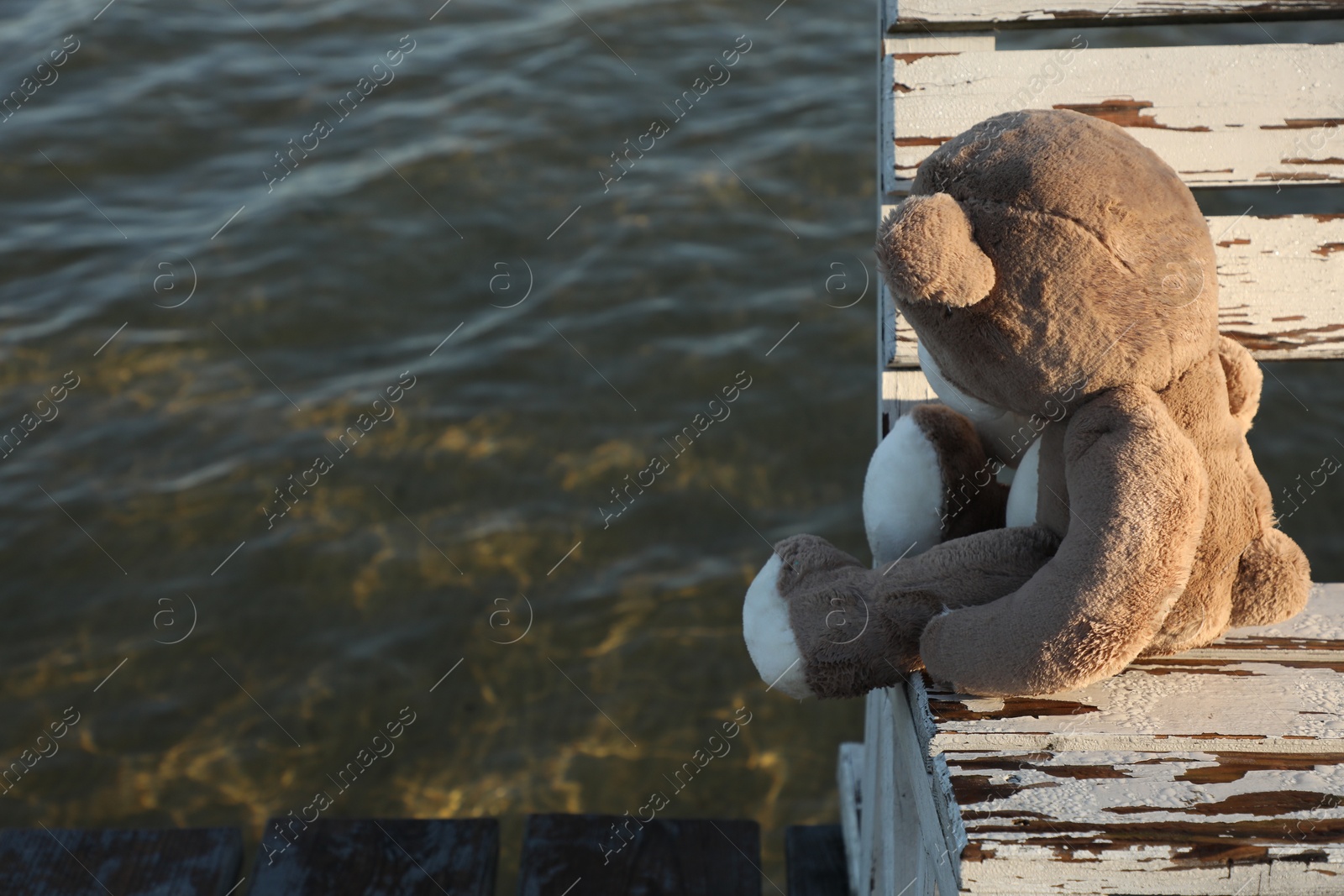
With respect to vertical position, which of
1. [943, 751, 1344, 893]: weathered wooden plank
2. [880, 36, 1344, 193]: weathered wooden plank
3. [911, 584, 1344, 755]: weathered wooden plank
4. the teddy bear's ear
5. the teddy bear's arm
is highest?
the teddy bear's ear

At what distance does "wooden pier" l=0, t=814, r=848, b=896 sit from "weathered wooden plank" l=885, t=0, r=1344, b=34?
169 centimetres

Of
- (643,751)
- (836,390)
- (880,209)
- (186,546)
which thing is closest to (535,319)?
(836,390)

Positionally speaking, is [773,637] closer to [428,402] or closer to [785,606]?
[785,606]

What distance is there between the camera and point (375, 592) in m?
3.89

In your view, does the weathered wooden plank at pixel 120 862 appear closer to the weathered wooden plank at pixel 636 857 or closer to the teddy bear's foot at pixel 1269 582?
the weathered wooden plank at pixel 636 857

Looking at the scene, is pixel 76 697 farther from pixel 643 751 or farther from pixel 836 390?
pixel 836 390

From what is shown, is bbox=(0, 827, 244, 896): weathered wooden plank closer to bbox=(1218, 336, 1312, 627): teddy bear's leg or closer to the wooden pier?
the wooden pier

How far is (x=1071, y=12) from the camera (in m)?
2.06

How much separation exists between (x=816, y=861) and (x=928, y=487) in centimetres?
137

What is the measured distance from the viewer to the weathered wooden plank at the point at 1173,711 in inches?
45.8

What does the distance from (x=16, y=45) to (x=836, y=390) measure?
15.3 feet

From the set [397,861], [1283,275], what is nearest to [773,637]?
[1283,275]

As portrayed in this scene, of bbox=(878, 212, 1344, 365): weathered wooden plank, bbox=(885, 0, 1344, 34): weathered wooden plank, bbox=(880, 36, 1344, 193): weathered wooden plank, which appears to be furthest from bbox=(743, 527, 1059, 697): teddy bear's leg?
bbox=(885, 0, 1344, 34): weathered wooden plank

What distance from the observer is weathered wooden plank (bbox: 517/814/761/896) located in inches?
93.9
